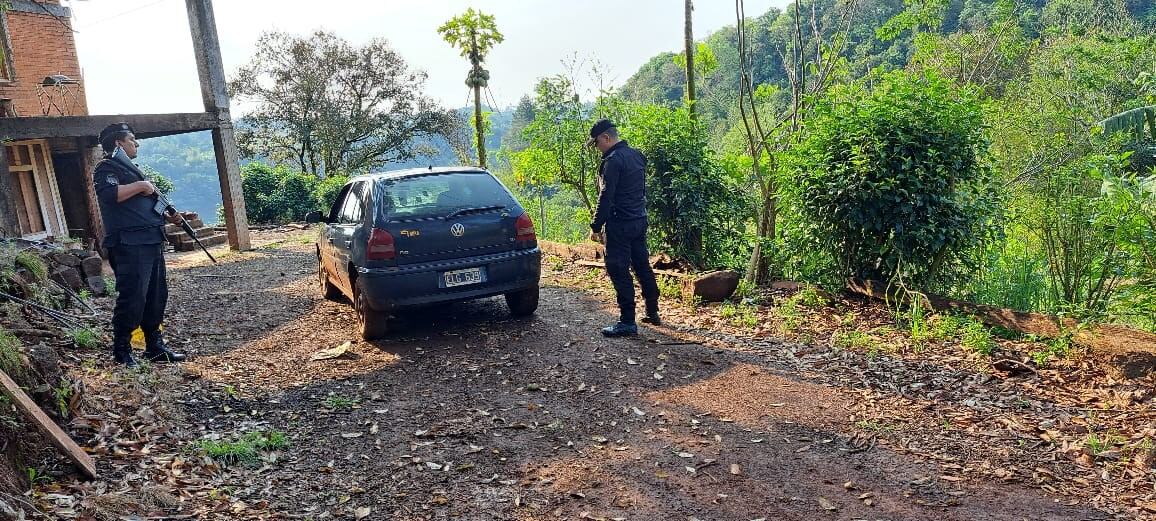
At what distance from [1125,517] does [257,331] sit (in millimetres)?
7591

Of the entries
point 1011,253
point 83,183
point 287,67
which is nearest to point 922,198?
point 1011,253

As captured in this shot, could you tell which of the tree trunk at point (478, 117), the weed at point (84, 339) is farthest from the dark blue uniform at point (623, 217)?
the tree trunk at point (478, 117)

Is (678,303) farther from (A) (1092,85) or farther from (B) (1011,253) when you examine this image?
(A) (1092,85)

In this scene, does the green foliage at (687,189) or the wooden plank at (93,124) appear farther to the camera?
the wooden plank at (93,124)

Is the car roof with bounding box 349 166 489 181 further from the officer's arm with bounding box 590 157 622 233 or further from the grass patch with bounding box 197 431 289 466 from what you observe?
the grass patch with bounding box 197 431 289 466

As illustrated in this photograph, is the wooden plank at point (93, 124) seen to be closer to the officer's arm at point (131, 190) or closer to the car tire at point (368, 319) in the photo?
the officer's arm at point (131, 190)

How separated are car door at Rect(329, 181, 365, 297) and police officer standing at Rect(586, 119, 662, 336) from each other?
2.37 meters

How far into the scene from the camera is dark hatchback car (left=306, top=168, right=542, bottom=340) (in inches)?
249

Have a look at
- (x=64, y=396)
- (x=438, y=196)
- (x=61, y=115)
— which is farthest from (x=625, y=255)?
(x=61, y=115)

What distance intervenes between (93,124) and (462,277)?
34.8ft

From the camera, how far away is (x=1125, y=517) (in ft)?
10.4

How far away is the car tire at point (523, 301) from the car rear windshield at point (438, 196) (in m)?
0.95

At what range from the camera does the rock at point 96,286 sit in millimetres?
9250

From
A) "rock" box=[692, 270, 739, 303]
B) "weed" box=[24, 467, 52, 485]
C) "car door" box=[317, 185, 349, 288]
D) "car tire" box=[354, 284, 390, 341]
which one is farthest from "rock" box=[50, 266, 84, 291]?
"rock" box=[692, 270, 739, 303]
